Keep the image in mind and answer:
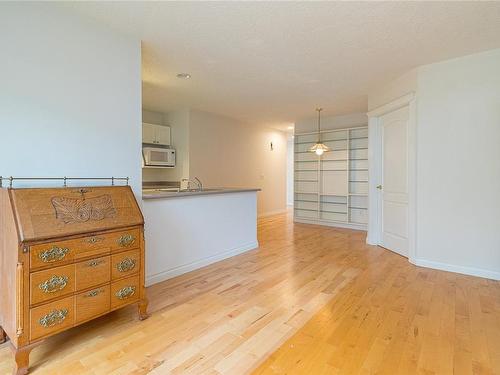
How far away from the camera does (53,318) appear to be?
1732mm

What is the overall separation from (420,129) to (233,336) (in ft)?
11.1

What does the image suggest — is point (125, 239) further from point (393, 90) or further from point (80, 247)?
point (393, 90)

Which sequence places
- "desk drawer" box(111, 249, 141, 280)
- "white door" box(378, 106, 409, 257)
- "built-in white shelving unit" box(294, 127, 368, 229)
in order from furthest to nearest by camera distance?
"built-in white shelving unit" box(294, 127, 368, 229), "white door" box(378, 106, 409, 257), "desk drawer" box(111, 249, 141, 280)

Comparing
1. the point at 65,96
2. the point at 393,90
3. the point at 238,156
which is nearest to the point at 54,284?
the point at 65,96

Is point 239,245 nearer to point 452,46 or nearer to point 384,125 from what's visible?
point 384,125

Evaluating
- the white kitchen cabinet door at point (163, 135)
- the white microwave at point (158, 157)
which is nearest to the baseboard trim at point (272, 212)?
the white microwave at point (158, 157)

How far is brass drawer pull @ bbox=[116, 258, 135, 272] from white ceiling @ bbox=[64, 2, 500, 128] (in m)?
2.04

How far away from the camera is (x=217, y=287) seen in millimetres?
2920

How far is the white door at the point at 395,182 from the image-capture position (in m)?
4.03

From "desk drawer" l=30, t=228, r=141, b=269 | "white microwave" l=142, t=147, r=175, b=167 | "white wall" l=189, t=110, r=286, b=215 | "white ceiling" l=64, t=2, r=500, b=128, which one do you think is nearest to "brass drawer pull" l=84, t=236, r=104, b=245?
"desk drawer" l=30, t=228, r=141, b=269

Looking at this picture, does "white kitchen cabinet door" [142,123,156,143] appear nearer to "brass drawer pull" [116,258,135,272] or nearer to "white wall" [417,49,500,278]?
"brass drawer pull" [116,258,135,272]

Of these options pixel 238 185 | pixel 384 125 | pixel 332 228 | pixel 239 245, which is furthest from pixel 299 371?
pixel 238 185

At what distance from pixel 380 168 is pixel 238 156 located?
11.7 ft

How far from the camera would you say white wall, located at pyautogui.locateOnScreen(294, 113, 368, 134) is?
20.5 ft
